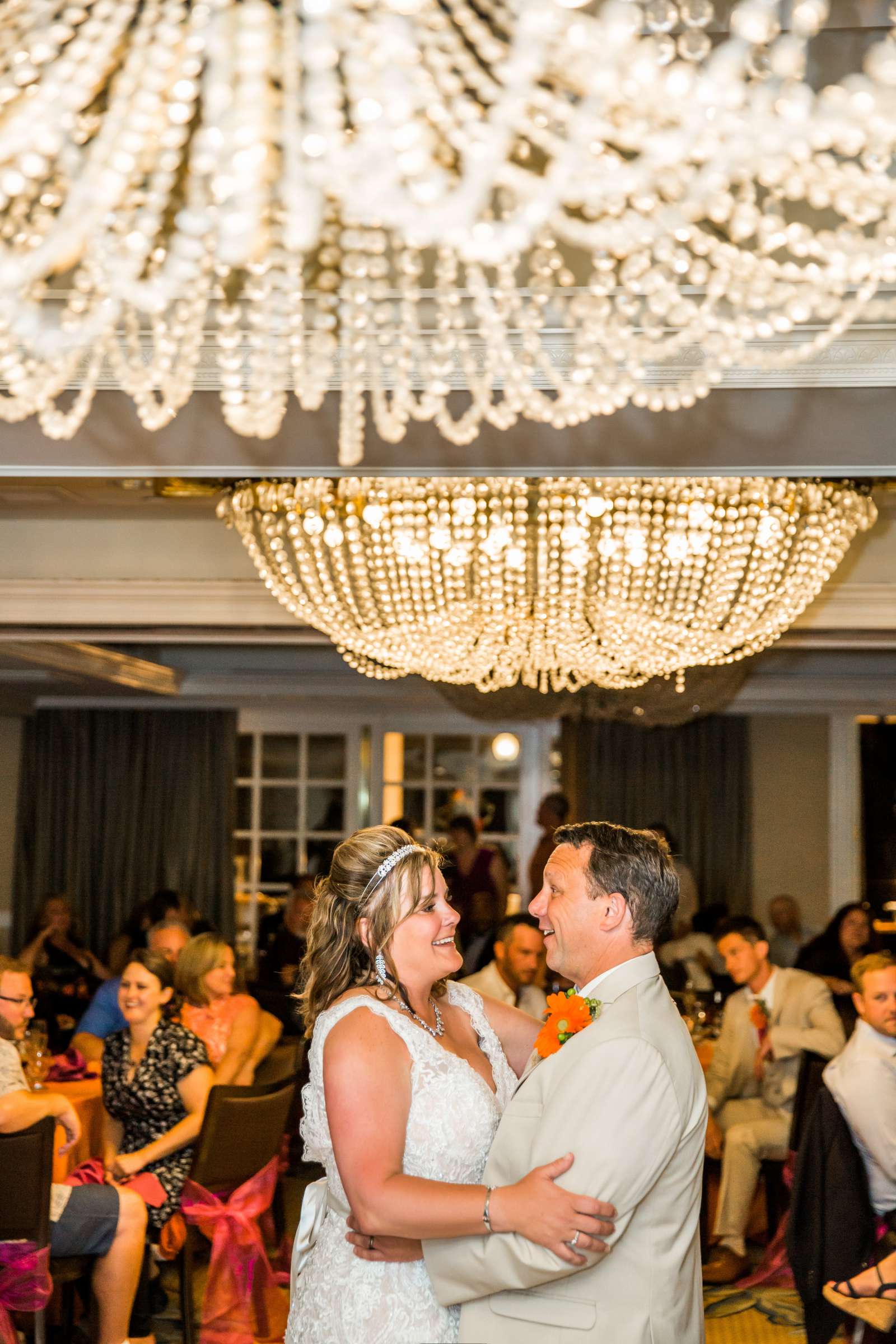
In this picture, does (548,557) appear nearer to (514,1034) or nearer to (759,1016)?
(514,1034)

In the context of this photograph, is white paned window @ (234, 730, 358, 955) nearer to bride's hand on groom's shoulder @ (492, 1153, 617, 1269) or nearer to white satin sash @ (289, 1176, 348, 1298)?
white satin sash @ (289, 1176, 348, 1298)

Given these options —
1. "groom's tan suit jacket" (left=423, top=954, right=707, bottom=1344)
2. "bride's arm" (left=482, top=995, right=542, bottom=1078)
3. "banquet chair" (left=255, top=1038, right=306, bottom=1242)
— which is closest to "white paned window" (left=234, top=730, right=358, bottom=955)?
"banquet chair" (left=255, top=1038, right=306, bottom=1242)

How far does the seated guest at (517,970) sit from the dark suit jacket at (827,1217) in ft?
5.74

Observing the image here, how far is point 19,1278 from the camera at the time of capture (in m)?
3.55

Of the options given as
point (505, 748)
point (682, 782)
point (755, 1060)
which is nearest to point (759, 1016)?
point (755, 1060)

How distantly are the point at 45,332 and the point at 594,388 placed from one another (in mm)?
741

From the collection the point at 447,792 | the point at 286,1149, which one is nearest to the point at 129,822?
the point at 447,792

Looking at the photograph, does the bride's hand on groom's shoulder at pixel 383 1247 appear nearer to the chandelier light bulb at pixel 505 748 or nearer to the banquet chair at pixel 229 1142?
the banquet chair at pixel 229 1142

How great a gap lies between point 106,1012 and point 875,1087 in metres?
3.48

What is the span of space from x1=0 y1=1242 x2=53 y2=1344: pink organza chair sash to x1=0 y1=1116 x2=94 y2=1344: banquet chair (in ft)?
0.08

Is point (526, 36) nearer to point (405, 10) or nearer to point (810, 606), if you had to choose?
point (405, 10)

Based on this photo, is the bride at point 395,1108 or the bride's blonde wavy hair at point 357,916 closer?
the bride at point 395,1108

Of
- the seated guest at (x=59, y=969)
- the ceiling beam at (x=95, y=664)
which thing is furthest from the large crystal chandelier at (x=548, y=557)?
the seated guest at (x=59, y=969)

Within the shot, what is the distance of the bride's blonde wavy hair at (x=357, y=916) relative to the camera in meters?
2.36
